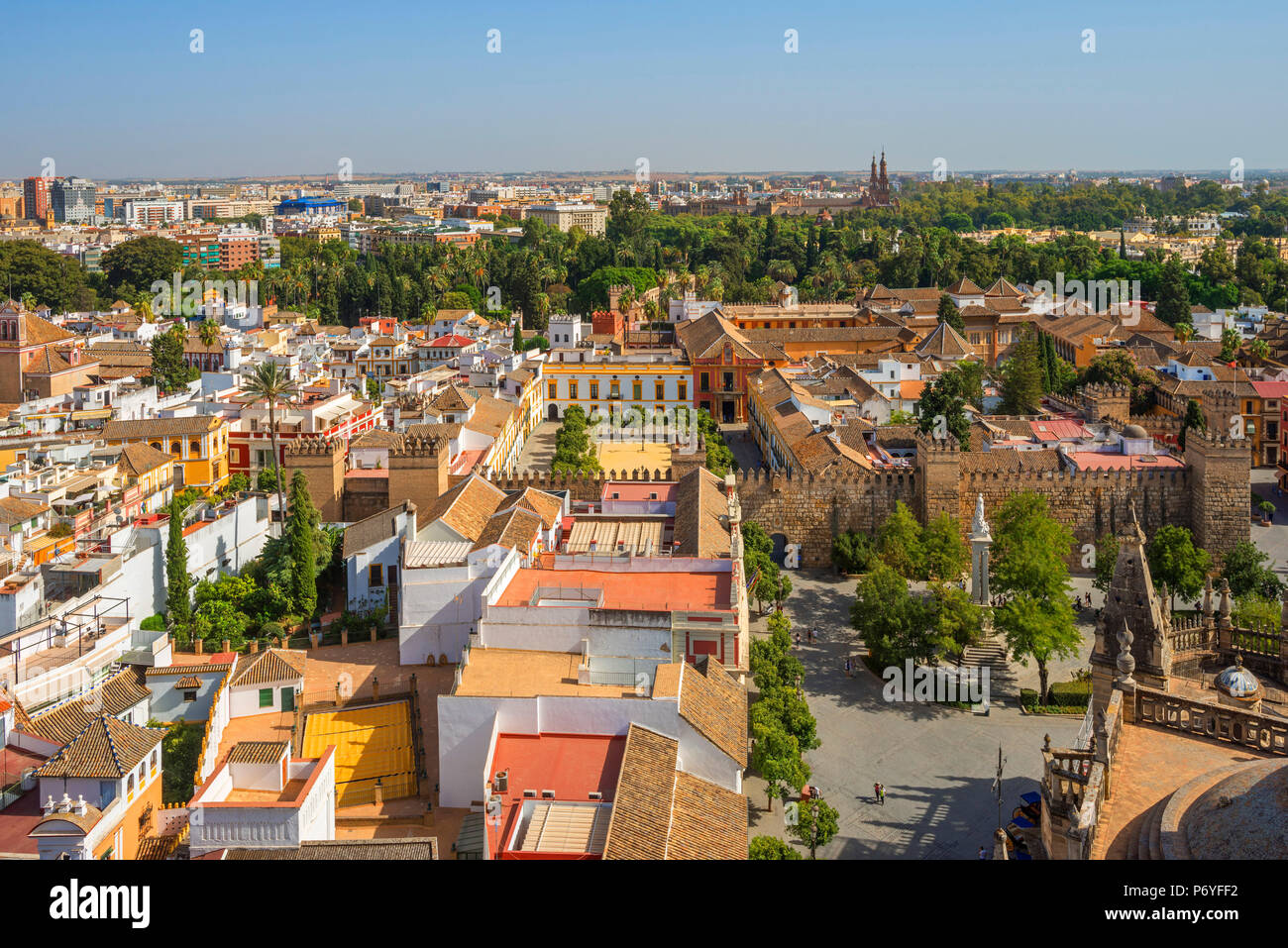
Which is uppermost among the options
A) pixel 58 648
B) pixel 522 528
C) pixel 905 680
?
pixel 522 528

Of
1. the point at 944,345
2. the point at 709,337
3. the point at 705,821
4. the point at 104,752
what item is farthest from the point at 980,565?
the point at 944,345

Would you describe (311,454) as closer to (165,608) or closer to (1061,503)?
(165,608)

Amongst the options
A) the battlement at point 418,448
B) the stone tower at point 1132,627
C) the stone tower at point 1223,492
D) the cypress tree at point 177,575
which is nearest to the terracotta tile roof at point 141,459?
the battlement at point 418,448

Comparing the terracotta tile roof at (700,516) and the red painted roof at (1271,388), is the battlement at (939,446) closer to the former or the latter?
the terracotta tile roof at (700,516)

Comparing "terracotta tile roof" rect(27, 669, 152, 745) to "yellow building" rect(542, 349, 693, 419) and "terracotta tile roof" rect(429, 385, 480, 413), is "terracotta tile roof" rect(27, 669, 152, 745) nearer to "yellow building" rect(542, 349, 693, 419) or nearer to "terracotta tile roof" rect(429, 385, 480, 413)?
"terracotta tile roof" rect(429, 385, 480, 413)

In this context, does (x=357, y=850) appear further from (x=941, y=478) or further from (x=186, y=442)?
(x=186, y=442)

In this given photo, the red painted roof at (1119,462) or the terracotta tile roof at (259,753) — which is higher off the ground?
the red painted roof at (1119,462)
